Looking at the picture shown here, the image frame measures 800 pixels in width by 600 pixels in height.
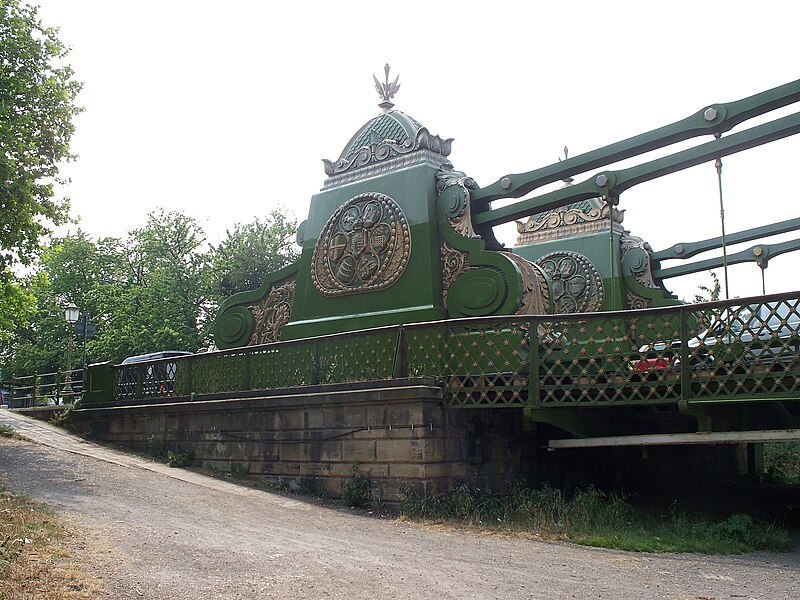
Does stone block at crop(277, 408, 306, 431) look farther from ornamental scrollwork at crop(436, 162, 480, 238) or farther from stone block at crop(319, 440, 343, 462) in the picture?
ornamental scrollwork at crop(436, 162, 480, 238)

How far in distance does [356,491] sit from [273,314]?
214 inches

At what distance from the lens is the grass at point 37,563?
5.92m

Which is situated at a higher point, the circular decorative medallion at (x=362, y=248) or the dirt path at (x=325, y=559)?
the circular decorative medallion at (x=362, y=248)

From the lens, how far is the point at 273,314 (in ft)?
52.3

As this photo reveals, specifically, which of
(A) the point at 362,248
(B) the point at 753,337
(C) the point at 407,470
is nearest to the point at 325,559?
(C) the point at 407,470

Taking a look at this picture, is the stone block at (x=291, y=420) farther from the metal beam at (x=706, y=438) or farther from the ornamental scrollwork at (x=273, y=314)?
the metal beam at (x=706, y=438)

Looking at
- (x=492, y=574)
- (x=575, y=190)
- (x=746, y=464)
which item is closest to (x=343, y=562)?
(x=492, y=574)

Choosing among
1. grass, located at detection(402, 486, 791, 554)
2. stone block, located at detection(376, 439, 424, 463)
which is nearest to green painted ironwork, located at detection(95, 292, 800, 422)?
stone block, located at detection(376, 439, 424, 463)

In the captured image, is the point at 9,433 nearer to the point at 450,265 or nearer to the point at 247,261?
the point at 450,265

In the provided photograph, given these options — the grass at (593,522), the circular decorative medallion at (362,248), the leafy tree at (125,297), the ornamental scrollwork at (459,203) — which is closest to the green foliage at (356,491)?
the grass at (593,522)

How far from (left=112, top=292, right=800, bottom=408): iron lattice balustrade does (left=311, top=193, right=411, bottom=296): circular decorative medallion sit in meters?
1.61

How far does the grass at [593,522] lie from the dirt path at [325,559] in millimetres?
366

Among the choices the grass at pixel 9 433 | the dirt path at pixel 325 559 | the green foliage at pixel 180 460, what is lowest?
the dirt path at pixel 325 559

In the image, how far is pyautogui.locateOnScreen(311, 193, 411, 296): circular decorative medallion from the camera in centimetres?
1398
